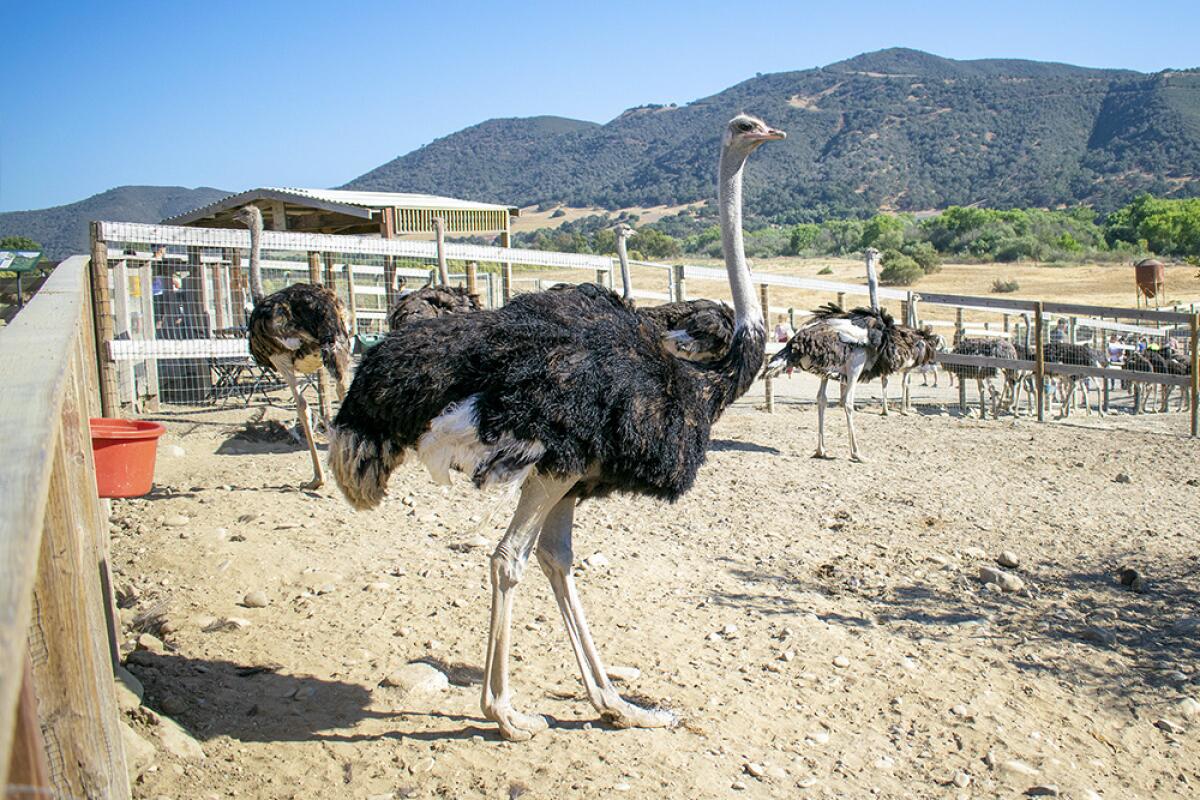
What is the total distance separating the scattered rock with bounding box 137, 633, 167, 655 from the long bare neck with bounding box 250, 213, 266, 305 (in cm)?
406

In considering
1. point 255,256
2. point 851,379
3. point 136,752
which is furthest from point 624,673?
point 851,379

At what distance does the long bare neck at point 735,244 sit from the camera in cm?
374

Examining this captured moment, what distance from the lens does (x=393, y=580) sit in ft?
15.4

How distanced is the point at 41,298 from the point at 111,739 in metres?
1.73

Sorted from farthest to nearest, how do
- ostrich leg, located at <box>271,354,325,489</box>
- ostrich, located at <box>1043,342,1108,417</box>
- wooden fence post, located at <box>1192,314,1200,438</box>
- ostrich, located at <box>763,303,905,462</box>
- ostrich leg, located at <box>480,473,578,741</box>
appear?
ostrich, located at <box>1043,342,1108,417</box>, wooden fence post, located at <box>1192,314,1200,438</box>, ostrich, located at <box>763,303,905,462</box>, ostrich leg, located at <box>271,354,325,489</box>, ostrich leg, located at <box>480,473,578,741</box>

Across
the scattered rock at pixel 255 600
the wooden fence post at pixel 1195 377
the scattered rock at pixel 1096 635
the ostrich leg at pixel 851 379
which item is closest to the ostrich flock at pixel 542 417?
the scattered rock at pixel 255 600

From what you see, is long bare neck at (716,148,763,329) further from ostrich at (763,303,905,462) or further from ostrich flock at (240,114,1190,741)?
ostrich at (763,303,905,462)

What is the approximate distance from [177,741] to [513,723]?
0.97 metres

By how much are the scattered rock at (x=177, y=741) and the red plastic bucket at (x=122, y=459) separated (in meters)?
1.52

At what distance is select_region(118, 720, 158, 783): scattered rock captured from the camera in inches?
115

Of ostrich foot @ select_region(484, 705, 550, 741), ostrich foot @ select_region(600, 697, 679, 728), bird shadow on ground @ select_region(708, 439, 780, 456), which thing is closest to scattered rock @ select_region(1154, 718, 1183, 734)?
ostrich foot @ select_region(600, 697, 679, 728)

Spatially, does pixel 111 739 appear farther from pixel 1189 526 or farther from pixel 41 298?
pixel 1189 526

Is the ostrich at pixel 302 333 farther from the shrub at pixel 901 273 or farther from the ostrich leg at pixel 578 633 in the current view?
the shrub at pixel 901 273

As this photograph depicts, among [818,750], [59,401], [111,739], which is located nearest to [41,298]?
[111,739]
